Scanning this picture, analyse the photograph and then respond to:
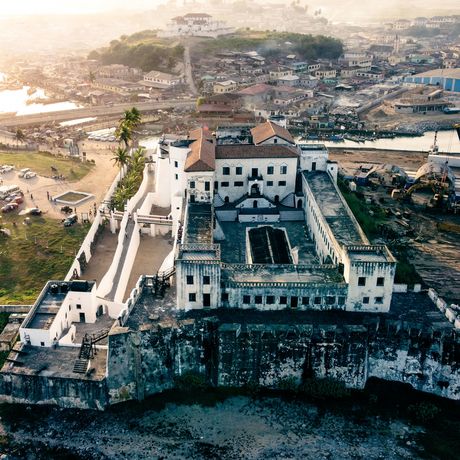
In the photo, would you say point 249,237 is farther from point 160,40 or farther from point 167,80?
point 160,40

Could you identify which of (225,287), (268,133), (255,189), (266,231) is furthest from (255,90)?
(225,287)

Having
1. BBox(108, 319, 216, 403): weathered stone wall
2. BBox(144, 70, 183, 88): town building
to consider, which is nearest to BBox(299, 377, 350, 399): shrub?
BBox(108, 319, 216, 403): weathered stone wall

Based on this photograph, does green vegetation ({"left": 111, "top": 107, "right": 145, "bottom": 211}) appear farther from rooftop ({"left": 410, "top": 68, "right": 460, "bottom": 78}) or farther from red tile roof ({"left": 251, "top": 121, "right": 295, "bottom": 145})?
rooftop ({"left": 410, "top": 68, "right": 460, "bottom": 78})

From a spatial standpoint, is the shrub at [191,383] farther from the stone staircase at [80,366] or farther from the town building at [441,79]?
the town building at [441,79]

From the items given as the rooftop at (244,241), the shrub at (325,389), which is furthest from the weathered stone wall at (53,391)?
the rooftop at (244,241)

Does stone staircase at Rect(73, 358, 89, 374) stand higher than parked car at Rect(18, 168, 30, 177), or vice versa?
parked car at Rect(18, 168, 30, 177)

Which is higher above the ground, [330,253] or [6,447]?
[330,253]

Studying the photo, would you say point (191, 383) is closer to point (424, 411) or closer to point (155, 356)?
point (155, 356)

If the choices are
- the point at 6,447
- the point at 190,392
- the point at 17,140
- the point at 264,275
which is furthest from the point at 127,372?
the point at 17,140
